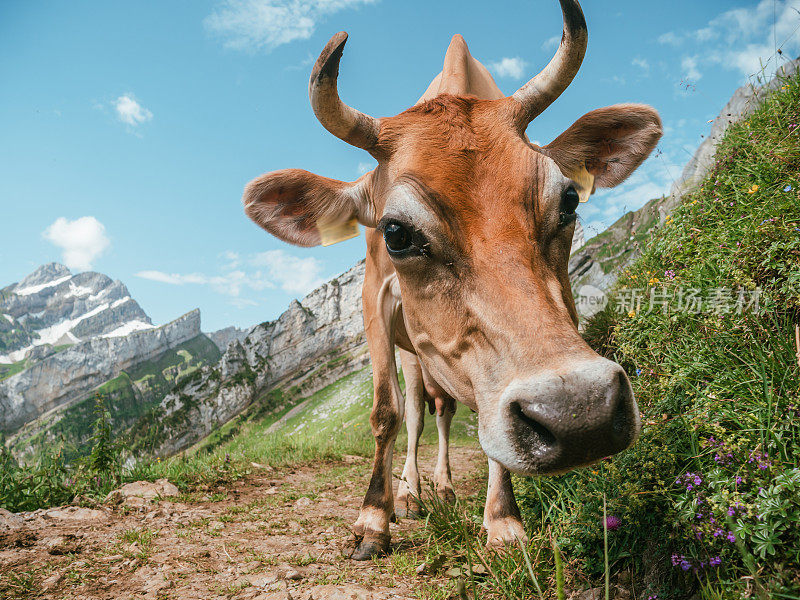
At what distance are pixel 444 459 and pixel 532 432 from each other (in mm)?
3276

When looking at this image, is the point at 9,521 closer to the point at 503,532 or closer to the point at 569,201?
the point at 503,532

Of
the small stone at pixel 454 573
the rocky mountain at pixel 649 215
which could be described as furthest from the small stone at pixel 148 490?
the rocky mountain at pixel 649 215

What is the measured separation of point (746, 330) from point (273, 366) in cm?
9654

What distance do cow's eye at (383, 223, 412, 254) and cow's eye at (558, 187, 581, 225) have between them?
90 centimetres

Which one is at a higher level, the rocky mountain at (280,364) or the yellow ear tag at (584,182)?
the rocky mountain at (280,364)

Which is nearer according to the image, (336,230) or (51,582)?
(51,582)

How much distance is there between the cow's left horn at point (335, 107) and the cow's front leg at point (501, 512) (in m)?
2.33

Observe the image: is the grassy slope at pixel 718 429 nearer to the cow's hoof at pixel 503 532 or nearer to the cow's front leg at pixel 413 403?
the cow's hoof at pixel 503 532

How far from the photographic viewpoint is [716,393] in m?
2.74

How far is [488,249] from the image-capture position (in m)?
2.48

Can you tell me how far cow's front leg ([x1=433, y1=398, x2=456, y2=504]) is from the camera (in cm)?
471

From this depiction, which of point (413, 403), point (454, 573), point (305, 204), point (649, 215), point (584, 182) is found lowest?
point (454, 573)

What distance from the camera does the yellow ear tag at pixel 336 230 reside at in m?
3.86

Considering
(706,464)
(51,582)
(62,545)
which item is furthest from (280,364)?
(706,464)
